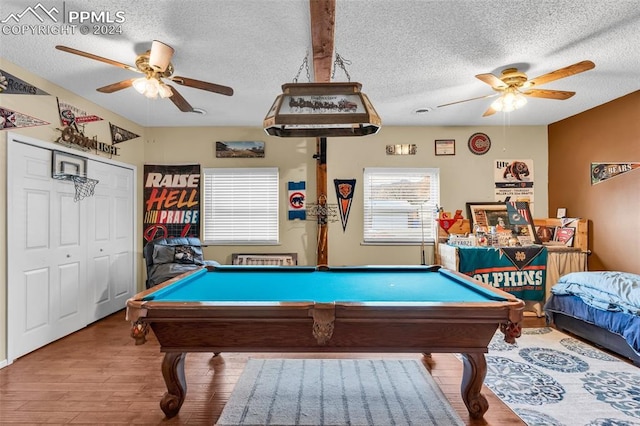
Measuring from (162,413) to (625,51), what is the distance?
175 inches

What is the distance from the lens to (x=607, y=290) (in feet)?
9.98

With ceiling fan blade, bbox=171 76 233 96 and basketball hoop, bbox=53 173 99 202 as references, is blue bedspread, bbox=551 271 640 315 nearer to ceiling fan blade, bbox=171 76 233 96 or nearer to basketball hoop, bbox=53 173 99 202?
ceiling fan blade, bbox=171 76 233 96

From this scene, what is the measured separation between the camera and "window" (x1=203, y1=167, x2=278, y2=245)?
16.0 feet

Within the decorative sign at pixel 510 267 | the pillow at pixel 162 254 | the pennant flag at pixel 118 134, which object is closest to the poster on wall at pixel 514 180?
the decorative sign at pixel 510 267

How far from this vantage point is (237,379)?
2562mm

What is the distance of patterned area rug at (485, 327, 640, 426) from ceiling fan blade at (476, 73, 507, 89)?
245cm

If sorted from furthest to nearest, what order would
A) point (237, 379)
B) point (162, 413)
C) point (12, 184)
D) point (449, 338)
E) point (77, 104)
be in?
point (77, 104) → point (12, 184) → point (237, 379) → point (162, 413) → point (449, 338)

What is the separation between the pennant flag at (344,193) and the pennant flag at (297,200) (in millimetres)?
505

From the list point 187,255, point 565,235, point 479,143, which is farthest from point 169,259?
point 565,235

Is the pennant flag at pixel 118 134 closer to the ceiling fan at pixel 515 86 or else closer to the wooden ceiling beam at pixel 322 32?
the wooden ceiling beam at pixel 322 32

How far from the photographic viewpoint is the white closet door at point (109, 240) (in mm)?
3939

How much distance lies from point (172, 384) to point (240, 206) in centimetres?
305

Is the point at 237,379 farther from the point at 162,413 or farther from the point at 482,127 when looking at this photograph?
the point at 482,127

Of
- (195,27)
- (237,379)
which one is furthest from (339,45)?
(237,379)
